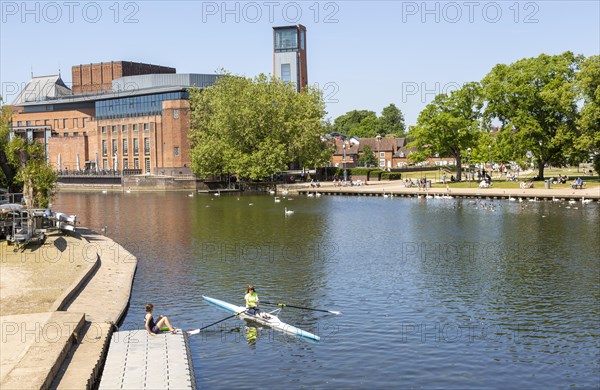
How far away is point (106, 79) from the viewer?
6919 inches

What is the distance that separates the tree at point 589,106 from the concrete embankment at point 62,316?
6574cm

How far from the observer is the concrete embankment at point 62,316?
2020 cm

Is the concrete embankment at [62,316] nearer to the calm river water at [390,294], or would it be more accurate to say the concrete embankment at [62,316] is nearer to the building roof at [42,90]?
the calm river water at [390,294]

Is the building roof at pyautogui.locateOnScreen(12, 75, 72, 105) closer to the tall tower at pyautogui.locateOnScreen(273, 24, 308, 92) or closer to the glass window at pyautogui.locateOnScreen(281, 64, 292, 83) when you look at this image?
the tall tower at pyautogui.locateOnScreen(273, 24, 308, 92)

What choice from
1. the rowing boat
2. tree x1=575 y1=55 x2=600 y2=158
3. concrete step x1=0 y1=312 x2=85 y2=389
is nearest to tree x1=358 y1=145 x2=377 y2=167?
tree x1=575 y1=55 x2=600 y2=158

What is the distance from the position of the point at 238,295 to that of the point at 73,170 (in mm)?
132472

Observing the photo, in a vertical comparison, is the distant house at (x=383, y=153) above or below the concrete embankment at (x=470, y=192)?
above

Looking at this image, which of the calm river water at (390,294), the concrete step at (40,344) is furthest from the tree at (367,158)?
the concrete step at (40,344)

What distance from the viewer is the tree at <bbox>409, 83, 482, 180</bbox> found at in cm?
10306

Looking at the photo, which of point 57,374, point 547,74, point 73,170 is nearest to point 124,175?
point 73,170

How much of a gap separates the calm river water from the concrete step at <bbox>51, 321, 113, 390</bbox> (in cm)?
337

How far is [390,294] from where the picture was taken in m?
33.3

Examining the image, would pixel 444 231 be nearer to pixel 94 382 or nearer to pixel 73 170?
pixel 94 382

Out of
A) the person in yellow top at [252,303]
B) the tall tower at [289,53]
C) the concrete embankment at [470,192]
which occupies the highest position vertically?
the tall tower at [289,53]
